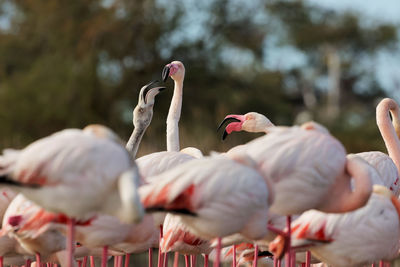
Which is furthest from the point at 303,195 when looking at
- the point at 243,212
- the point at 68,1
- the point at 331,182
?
the point at 68,1

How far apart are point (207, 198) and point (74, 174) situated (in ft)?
2.15

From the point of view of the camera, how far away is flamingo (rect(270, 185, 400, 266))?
452 centimetres

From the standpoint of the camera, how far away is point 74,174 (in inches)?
138

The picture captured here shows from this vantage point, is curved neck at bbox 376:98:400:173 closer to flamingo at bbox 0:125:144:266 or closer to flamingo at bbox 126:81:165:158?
flamingo at bbox 126:81:165:158

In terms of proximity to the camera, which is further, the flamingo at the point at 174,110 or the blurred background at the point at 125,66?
the blurred background at the point at 125,66

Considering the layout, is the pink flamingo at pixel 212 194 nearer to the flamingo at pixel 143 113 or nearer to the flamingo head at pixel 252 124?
the flamingo head at pixel 252 124

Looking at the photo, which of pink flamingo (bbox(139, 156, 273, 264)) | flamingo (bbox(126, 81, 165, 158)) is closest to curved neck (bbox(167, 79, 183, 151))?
flamingo (bbox(126, 81, 165, 158))

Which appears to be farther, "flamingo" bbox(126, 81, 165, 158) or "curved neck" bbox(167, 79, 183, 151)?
"curved neck" bbox(167, 79, 183, 151)

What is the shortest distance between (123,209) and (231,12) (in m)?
17.3

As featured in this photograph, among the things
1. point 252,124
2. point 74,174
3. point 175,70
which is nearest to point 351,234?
point 74,174

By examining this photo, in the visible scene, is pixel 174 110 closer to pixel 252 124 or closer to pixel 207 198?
pixel 252 124

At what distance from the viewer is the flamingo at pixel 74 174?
3502 mm

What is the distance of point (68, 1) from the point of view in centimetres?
1883

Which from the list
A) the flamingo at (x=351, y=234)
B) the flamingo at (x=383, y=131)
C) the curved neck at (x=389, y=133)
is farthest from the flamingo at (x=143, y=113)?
the flamingo at (x=351, y=234)
